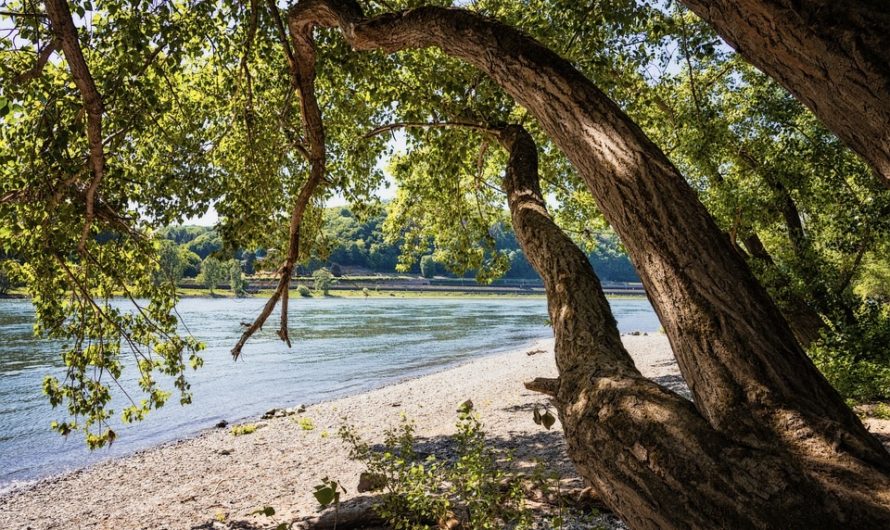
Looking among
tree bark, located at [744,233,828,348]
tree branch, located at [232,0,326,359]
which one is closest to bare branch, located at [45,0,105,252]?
tree branch, located at [232,0,326,359]

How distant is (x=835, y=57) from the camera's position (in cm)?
174

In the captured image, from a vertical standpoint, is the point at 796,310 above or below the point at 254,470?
above

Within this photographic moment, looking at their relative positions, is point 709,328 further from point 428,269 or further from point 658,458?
point 428,269

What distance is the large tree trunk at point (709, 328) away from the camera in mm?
1653

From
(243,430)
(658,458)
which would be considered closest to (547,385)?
(658,458)

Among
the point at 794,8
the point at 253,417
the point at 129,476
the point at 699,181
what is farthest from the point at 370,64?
the point at 253,417

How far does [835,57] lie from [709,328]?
92cm

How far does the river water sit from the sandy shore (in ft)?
4.67

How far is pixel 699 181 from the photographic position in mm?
10414

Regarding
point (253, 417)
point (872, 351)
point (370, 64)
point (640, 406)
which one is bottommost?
point (253, 417)

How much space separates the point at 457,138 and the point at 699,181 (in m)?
6.18

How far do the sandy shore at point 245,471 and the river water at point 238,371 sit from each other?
1.42m

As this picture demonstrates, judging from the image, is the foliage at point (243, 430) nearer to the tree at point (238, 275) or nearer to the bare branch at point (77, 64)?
the tree at point (238, 275)

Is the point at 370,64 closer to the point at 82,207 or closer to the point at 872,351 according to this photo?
the point at 82,207
